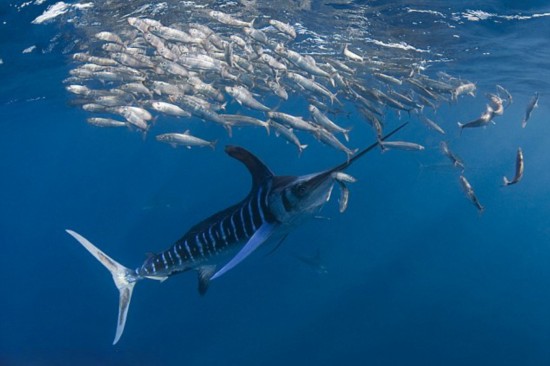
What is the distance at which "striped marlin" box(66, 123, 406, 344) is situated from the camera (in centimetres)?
280

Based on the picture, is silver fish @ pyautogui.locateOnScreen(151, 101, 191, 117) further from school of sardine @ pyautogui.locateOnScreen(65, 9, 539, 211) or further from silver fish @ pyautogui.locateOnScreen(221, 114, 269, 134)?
silver fish @ pyautogui.locateOnScreen(221, 114, 269, 134)

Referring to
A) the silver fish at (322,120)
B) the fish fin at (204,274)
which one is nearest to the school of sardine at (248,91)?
the silver fish at (322,120)

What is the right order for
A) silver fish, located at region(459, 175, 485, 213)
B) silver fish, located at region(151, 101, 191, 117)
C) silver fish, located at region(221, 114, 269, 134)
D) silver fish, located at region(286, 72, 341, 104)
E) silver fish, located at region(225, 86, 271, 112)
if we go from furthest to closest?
silver fish, located at region(151, 101, 191, 117), silver fish, located at region(221, 114, 269, 134), silver fish, located at region(286, 72, 341, 104), silver fish, located at region(225, 86, 271, 112), silver fish, located at region(459, 175, 485, 213)

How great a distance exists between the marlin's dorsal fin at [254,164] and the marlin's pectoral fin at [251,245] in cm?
46

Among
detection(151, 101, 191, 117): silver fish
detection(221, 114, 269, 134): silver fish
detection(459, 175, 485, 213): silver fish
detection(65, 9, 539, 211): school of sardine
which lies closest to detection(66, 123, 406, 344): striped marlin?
detection(65, 9, 539, 211): school of sardine

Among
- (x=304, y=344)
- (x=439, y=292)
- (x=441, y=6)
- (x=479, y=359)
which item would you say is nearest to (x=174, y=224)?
(x=304, y=344)

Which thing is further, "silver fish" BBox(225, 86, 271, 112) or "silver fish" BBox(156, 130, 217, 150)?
"silver fish" BBox(156, 130, 217, 150)

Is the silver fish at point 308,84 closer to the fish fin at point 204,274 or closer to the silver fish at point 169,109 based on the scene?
the silver fish at point 169,109

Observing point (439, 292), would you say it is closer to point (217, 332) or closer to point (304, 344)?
point (304, 344)

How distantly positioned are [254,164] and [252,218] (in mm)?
395

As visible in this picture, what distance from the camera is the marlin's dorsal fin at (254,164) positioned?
316 centimetres

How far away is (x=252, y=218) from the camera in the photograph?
3.21 metres

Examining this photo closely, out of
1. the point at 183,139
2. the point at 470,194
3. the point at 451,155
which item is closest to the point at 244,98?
the point at 183,139

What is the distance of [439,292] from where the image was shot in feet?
77.2
